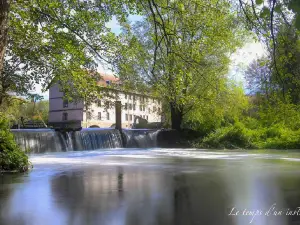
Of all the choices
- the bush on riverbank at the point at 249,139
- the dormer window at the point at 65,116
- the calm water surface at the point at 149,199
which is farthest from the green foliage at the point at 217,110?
the dormer window at the point at 65,116

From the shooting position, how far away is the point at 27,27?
35.1ft

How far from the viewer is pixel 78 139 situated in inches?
831

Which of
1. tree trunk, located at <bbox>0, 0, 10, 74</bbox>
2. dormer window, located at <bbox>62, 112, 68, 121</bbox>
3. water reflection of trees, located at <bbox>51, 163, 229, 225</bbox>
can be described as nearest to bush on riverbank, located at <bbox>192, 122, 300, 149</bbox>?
water reflection of trees, located at <bbox>51, 163, 229, 225</bbox>

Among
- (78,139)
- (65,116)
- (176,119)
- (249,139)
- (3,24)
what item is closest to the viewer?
(3,24)

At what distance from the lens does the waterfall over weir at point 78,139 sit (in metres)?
18.6

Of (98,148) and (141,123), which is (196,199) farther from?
(141,123)

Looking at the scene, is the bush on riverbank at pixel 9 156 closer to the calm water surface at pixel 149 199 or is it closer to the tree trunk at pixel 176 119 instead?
the calm water surface at pixel 149 199

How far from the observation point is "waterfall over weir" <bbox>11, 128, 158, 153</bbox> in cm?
1862

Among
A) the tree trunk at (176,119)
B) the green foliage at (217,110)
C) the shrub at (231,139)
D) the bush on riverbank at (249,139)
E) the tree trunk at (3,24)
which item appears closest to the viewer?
the tree trunk at (3,24)

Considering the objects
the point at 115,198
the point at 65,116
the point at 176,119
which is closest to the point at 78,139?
the point at 176,119

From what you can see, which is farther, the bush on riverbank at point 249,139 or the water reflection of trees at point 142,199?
the bush on riverbank at point 249,139

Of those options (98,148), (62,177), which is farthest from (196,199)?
(98,148)

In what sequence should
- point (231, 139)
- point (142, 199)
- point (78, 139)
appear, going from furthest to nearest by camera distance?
1. point (231, 139)
2. point (78, 139)
3. point (142, 199)

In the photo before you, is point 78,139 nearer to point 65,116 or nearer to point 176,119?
point 176,119
